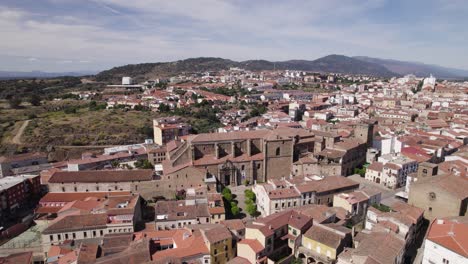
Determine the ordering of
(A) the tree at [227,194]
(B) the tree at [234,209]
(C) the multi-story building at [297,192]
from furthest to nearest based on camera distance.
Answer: (A) the tree at [227,194]
(B) the tree at [234,209]
(C) the multi-story building at [297,192]

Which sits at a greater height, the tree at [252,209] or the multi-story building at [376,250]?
the multi-story building at [376,250]

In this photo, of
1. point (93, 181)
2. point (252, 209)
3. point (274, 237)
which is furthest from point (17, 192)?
point (274, 237)

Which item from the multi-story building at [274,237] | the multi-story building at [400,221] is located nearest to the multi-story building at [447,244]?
the multi-story building at [400,221]

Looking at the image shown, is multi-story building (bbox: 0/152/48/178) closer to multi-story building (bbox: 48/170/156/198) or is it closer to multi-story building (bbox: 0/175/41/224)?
multi-story building (bbox: 0/175/41/224)

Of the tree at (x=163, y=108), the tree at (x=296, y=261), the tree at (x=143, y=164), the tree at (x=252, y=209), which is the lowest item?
the tree at (x=296, y=261)

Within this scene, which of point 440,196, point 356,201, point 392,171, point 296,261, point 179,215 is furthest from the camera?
point 392,171

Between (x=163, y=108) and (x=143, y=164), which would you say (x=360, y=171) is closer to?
(x=143, y=164)

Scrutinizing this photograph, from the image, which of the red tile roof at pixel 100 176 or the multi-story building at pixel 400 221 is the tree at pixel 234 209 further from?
the multi-story building at pixel 400 221

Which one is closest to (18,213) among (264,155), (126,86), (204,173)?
(204,173)
